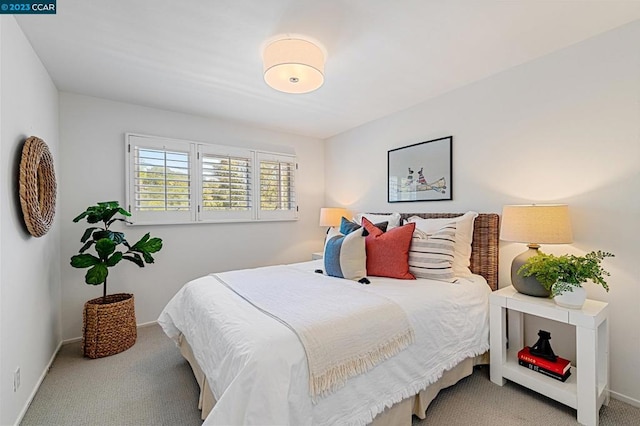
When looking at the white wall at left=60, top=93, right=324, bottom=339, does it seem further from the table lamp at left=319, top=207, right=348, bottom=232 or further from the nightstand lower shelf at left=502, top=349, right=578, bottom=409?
the nightstand lower shelf at left=502, top=349, right=578, bottom=409

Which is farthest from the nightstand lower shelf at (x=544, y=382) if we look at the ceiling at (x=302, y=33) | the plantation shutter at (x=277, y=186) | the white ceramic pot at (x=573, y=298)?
the plantation shutter at (x=277, y=186)

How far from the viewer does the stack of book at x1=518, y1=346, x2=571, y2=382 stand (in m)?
1.86

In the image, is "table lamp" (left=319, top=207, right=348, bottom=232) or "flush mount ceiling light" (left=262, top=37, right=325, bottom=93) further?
"table lamp" (left=319, top=207, right=348, bottom=232)

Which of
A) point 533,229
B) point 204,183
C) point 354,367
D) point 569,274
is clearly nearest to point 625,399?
point 569,274

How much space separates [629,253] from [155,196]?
4092 millimetres

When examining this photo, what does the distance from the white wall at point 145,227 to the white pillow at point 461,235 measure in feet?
7.29

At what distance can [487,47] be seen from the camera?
209 centimetres

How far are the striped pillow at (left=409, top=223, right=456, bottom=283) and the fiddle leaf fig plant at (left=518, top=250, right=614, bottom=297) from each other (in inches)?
19.9

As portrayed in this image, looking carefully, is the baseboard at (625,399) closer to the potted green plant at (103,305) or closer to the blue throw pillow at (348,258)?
the blue throw pillow at (348,258)

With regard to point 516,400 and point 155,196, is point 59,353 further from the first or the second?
point 516,400

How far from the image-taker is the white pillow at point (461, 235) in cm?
239

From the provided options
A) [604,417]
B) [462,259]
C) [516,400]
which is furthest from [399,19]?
[604,417]

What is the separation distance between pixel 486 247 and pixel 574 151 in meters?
0.94

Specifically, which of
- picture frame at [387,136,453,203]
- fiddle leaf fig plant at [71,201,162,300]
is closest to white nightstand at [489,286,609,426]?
picture frame at [387,136,453,203]
